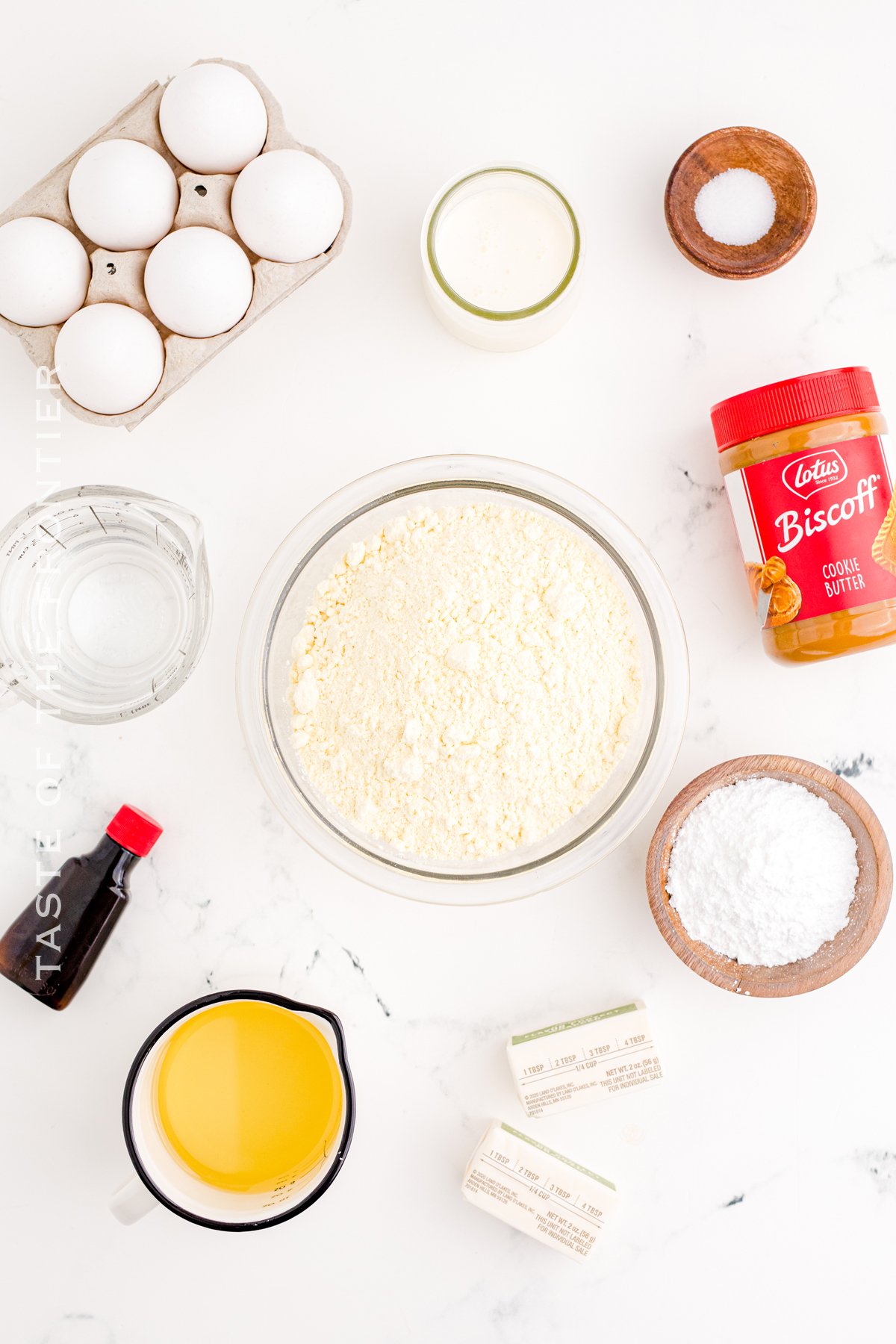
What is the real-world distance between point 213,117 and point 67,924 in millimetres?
884

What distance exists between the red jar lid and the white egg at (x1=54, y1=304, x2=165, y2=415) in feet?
2.02

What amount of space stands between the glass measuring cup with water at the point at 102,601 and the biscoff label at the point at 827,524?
0.63m

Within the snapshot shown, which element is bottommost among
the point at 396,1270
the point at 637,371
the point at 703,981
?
the point at 396,1270

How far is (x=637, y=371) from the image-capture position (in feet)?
3.41

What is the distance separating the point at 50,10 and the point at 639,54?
27.7 inches

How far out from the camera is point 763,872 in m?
0.90

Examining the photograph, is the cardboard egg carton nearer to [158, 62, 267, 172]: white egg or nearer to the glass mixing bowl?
[158, 62, 267, 172]: white egg

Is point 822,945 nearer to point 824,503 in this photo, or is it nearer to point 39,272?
point 824,503

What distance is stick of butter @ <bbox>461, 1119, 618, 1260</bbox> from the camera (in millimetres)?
990

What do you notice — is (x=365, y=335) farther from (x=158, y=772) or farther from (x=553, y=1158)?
(x=553, y=1158)

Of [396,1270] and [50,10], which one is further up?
[50,10]

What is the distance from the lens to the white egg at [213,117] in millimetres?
883

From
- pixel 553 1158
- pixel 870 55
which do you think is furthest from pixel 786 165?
pixel 553 1158

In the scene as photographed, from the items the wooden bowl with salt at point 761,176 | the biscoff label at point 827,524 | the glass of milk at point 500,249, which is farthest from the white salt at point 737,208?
the biscoff label at point 827,524
